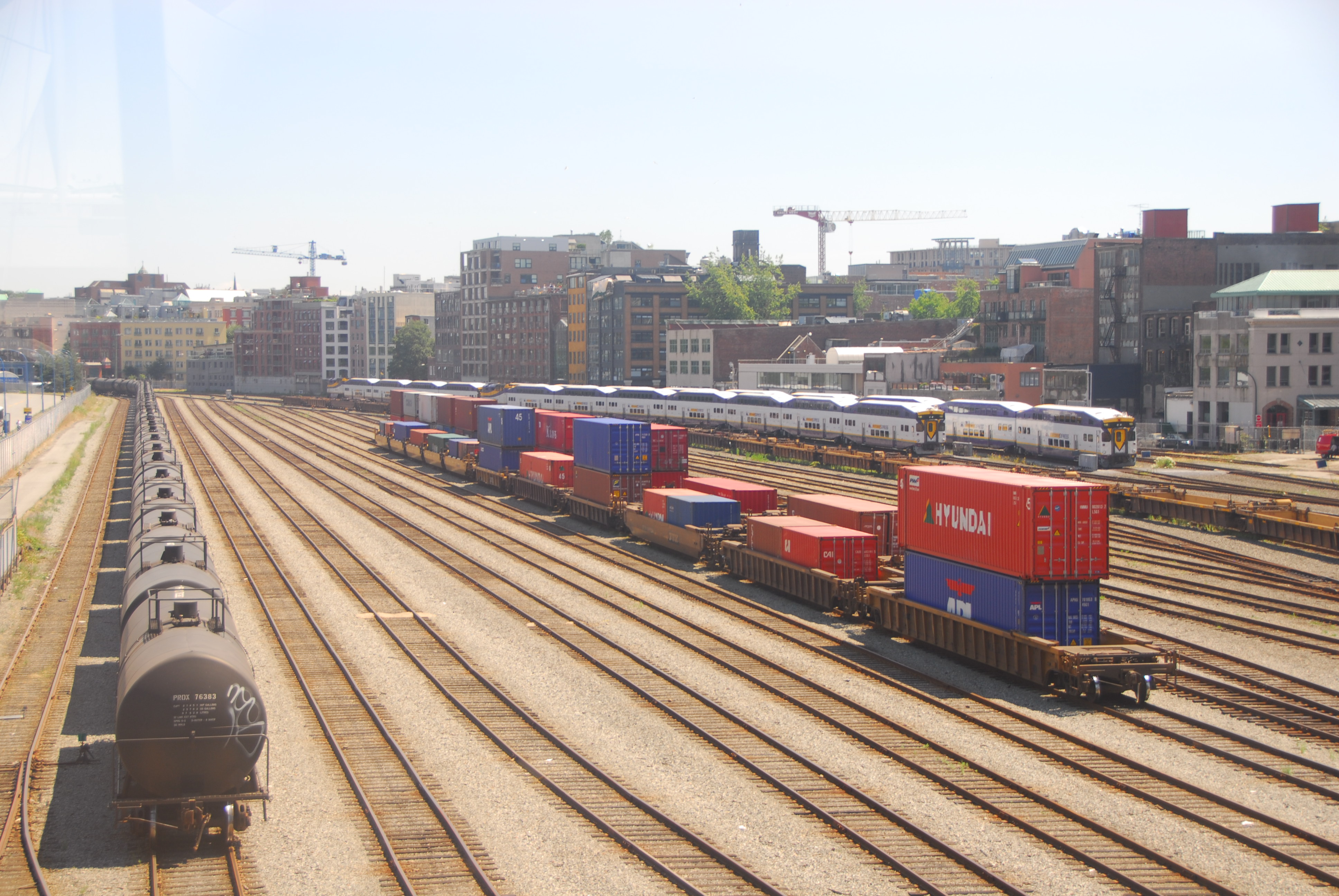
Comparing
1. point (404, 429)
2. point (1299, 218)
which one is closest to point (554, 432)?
point (404, 429)

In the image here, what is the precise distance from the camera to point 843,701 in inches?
1005

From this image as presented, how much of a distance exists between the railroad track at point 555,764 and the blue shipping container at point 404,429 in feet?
155

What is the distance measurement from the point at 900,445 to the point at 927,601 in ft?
153

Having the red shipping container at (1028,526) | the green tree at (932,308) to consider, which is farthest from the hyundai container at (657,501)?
the green tree at (932,308)

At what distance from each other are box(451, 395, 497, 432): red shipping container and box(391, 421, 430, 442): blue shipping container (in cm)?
225

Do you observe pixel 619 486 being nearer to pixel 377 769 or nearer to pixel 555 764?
pixel 555 764

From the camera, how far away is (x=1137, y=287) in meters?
106

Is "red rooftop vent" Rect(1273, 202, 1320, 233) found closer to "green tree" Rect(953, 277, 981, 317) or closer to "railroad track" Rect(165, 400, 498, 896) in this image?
"green tree" Rect(953, 277, 981, 317)

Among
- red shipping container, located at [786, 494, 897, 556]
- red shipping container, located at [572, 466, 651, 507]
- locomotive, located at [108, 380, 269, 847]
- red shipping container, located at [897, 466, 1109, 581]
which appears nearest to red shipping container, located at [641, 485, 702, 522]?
red shipping container, located at [572, 466, 651, 507]

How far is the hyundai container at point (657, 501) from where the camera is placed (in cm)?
4588

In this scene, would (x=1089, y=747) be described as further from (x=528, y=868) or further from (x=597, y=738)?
(x=528, y=868)

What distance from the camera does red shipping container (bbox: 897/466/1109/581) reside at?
2586cm

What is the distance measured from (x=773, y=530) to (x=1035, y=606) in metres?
12.7

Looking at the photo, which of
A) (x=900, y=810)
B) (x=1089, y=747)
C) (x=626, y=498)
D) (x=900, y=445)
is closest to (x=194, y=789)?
(x=900, y=810)
